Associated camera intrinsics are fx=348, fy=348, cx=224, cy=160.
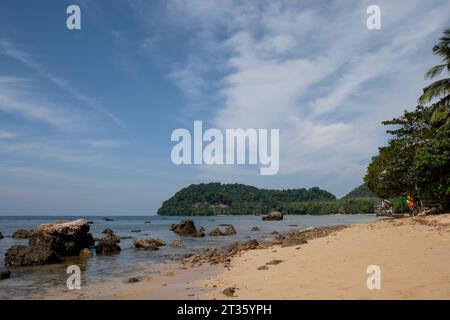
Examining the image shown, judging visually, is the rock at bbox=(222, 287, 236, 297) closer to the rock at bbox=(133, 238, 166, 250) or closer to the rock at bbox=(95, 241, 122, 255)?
the rock at bbox=(95, 241, 122, 255)

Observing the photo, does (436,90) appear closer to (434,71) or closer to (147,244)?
(434,71)

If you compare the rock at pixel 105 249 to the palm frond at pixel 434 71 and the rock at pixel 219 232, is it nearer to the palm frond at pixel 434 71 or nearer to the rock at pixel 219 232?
the rock at pixel 219 232

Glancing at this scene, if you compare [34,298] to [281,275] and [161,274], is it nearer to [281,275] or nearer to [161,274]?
[161,274]

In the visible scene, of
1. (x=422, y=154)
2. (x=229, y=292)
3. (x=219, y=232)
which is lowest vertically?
(x=219, y=232)

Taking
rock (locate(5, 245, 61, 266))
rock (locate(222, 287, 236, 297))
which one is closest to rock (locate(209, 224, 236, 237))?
rock (locate(5, 245, 61, 266))

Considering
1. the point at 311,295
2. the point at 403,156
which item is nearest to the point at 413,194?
the point at 403,156

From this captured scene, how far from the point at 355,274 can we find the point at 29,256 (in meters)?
19.4

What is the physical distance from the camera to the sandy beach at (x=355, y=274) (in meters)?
8.26

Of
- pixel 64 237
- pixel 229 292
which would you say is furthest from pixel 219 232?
pixel 229 292

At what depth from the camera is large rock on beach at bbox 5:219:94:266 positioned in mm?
21297

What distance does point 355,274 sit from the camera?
33.9ft

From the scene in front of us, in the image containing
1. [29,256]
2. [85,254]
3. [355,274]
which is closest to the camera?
[355,274]
